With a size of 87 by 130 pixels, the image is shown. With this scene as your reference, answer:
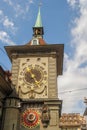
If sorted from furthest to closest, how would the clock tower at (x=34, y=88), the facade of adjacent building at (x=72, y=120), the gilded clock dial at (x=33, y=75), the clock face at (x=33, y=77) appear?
the gilded clock dial at (x=33, y=75) < the clock face at (x=33, y=77) < the facade of adjacent building at (x=72, y=120) < the clock tower at (x=34, y=88)

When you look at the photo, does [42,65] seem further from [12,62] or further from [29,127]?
[29,127]

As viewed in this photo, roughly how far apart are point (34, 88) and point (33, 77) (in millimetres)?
1742

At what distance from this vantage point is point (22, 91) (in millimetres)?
36719

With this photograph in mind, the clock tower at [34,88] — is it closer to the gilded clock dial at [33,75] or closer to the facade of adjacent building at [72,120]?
the gilded clock dial at [33,75]

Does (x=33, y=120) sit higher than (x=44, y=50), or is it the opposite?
(x=44, y=50)

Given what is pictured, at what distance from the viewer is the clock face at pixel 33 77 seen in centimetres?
3653

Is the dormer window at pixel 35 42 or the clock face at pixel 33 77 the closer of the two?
the clock face at pixel 33 77

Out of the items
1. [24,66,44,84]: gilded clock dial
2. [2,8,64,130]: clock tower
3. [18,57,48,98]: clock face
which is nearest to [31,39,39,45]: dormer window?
[2,8,64,130]: clock tower

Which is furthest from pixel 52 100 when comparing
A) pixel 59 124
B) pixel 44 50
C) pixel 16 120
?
pixel 44 50

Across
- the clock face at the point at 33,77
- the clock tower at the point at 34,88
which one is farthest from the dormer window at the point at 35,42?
the clock face at the point at 33,77

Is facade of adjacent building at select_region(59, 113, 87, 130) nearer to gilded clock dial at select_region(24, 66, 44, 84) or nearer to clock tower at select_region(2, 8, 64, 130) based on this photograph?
clock tower at select_region(2, 8, 64, 130)

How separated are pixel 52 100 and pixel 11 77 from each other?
7.33 m

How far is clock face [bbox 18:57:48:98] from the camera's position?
36531 millimetres

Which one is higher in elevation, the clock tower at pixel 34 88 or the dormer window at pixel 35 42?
the dormer window at pixel 35 42
